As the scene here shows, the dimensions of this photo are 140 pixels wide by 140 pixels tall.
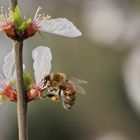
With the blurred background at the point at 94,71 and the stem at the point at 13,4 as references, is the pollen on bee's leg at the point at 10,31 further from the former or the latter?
the blurred background at the point at 94,71

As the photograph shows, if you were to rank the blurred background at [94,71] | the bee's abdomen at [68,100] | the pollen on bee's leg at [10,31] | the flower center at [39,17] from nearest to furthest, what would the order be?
the pollen on bee's leg at [10,31]
the flower center at [39,17]
the bee's abdomen at [68,100]
the blurred background at [94,71]

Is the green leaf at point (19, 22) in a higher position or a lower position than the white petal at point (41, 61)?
higher

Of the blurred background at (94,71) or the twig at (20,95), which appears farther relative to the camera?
the blurred background at (94,71)

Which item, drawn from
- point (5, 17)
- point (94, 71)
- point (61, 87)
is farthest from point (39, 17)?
point (94, 71)

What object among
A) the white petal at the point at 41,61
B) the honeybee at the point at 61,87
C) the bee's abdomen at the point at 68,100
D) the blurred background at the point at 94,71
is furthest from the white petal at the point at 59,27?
the blurred background at the point at 94,71

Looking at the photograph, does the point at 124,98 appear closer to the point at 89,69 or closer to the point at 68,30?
the point at 89,69

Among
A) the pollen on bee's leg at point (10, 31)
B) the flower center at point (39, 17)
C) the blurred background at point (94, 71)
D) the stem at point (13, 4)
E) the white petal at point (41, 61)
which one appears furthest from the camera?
the blurred background at point (94, 71)

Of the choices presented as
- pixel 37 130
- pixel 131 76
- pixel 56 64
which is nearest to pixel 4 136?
pixel 37 130

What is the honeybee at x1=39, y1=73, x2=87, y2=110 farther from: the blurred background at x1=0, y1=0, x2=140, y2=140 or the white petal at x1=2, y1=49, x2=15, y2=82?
the blurred background at x1=0, y1=0, x2=140, y2=140
